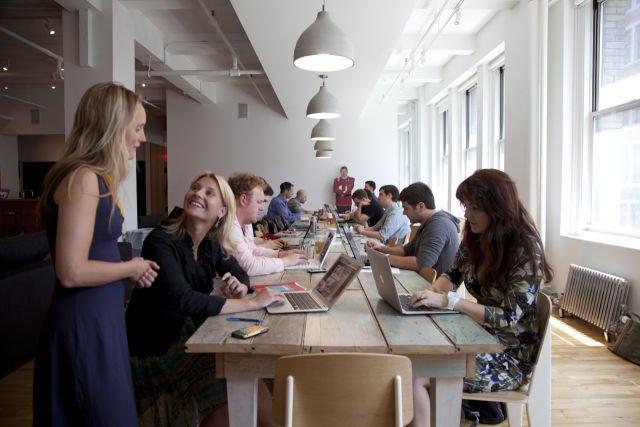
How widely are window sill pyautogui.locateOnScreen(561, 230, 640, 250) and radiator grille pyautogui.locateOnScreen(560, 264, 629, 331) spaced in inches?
11.4

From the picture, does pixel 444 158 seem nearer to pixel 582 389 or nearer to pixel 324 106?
pixel 324 106

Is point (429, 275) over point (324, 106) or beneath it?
beneath

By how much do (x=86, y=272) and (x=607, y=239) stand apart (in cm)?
489

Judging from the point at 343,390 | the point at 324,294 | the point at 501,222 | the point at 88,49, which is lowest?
the point at 343,390

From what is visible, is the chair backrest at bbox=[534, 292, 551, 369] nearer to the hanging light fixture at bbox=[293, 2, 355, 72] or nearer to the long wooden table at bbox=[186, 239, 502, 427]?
the long wooden table at bbox=[186, 239, 502, 427]

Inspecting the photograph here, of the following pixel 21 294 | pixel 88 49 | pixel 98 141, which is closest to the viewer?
pixel 98 141

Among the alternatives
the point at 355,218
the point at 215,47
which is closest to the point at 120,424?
the point at 355,218

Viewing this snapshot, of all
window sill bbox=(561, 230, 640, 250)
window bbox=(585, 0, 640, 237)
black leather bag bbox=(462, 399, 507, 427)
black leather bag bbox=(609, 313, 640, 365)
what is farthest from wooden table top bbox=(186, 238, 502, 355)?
window bbox=(585, 0, 640, 237)

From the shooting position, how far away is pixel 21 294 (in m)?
3.38

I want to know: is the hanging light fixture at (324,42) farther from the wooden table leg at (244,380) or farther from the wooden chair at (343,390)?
the wooden chair at (343,390)

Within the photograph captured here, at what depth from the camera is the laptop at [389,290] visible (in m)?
1.92

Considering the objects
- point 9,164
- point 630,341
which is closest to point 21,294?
point 630,341

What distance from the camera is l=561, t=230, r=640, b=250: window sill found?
4.37 meters

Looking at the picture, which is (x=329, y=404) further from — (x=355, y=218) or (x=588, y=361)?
(x=355, y=218)
